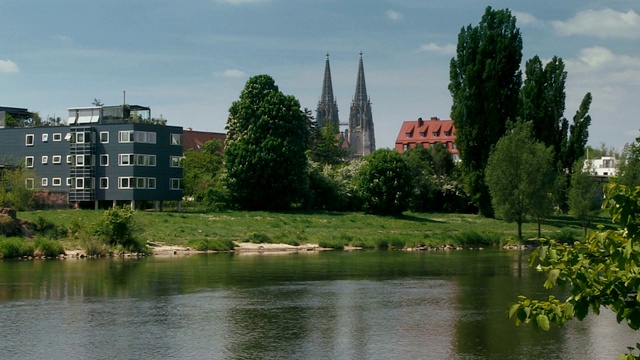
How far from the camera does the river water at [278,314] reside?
2448 centimetres

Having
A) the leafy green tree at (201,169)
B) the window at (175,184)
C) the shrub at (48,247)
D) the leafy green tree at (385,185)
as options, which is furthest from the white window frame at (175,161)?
the shrub at (48,247)

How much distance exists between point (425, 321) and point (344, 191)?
67.5 metres

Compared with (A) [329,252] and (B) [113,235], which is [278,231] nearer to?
(A) [329,252]

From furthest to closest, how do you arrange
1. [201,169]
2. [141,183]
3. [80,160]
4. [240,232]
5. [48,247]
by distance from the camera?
[201,169], [80,160], [141,183], [240,232], [48,247]

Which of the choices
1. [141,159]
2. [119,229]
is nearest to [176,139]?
[141,159]

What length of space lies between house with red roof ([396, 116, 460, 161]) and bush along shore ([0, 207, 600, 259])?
77.1 metres

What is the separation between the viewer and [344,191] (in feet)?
318

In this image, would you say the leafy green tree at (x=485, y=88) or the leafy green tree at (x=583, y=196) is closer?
the leafy green tree at (x=583, y=196)

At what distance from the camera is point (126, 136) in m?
88.1

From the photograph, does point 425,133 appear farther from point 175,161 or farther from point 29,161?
point 29,161

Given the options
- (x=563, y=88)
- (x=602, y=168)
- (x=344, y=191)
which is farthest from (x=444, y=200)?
(x=602, y=168)

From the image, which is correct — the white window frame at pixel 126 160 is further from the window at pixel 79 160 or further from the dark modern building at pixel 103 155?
the window at pixel 79 160

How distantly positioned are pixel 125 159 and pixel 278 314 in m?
60.6

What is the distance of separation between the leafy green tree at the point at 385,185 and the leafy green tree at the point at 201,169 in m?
18.6
